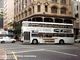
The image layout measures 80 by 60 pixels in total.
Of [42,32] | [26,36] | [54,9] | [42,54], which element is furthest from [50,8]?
[42,54]

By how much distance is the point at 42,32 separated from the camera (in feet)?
155

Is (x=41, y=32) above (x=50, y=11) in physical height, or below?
below

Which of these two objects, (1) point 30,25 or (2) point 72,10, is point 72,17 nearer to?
(2) point 72,10

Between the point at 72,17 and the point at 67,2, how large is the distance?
13.5 ft

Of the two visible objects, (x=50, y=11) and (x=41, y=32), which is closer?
(x=41, y=32)

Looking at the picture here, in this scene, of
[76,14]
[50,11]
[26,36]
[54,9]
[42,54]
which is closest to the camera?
[42,54]

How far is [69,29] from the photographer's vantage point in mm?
49188

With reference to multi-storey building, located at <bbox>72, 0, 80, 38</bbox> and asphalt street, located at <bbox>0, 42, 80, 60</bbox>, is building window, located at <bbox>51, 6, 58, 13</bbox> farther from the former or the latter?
asphalt street, located at <bbox>0, 42, 80, 60</bbox>

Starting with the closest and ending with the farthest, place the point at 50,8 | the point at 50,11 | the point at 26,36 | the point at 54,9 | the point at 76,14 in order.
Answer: the point at 26,36
the point at 50,11
the point at 50,8
the point at 54,9
the point at 76,14

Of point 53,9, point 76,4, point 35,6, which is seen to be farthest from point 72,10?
point 35,6

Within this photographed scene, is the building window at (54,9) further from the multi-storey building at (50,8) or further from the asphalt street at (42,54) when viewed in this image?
the asphalt street at (42,54)

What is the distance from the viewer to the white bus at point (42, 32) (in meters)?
47.0

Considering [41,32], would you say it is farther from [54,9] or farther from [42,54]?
[42,54]

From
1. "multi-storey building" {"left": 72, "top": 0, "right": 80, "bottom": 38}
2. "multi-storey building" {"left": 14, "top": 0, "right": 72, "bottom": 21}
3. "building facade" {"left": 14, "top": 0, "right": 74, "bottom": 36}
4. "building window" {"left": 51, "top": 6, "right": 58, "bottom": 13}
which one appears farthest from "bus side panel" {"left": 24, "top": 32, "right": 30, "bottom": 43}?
"multi-storey building" {"left": 72, "top": 0, "right": 80, "bottom": 38}
